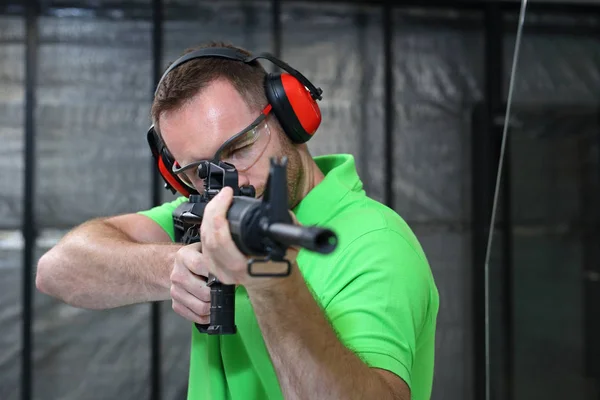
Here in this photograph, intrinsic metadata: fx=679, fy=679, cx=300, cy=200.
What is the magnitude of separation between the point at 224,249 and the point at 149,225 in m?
0.76

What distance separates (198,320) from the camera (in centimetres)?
88

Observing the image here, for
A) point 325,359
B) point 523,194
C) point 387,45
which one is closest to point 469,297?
point 523,194

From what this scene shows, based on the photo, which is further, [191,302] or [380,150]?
[380,150]

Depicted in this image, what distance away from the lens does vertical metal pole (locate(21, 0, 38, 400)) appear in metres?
2.67

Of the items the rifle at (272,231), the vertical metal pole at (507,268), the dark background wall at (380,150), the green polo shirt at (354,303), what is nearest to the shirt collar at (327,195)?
the green polo shirt at (354,303)

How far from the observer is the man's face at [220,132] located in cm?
98

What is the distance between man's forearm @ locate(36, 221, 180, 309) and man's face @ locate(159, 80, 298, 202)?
0.15 meters

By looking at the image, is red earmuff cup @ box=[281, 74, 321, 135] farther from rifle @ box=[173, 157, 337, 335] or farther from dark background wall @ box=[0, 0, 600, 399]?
dark background wall @ box=[0, 0, 600, 399]

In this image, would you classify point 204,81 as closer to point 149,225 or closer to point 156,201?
point 149,225

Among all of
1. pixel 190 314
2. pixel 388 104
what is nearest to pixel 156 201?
pixel 388 104

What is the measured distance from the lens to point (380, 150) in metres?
2.87

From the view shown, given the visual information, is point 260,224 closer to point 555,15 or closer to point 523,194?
point 523,194

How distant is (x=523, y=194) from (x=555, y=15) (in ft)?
2.61

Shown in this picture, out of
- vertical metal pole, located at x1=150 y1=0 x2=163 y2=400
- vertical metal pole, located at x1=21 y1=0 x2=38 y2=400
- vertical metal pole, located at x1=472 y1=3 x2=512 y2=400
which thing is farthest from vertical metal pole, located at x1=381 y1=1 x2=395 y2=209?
vertical metal pole, located at x1=21 y1=0 x2=38 y2=400
